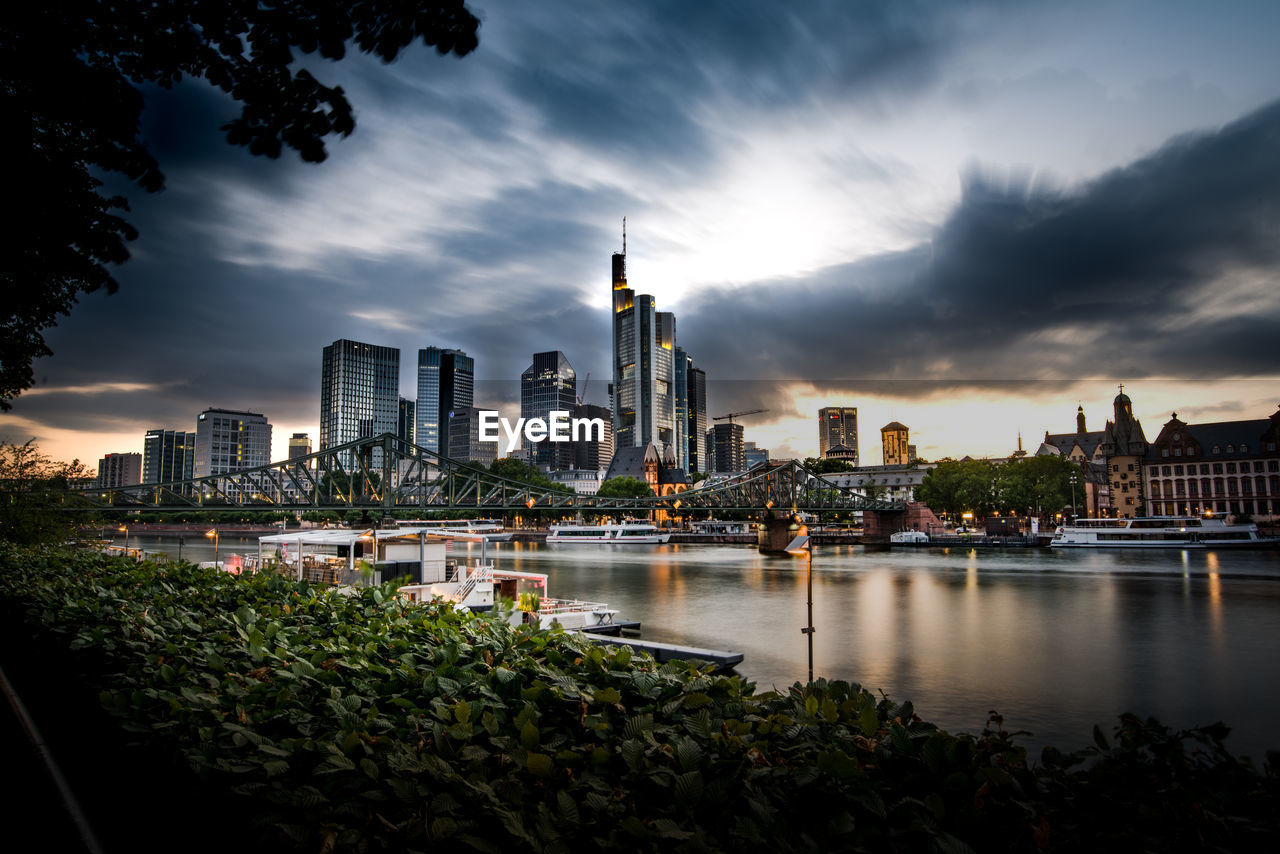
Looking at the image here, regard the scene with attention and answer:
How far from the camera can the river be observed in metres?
22.6

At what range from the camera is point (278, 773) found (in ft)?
10.7

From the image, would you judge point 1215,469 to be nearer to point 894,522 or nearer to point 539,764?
point 894,522

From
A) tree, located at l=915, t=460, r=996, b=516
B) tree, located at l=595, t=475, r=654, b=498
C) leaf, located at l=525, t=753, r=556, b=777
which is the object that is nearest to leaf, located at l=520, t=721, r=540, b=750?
leaf, located at l=525, t=753, r=556, b=777

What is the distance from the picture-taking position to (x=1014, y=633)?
119 ft

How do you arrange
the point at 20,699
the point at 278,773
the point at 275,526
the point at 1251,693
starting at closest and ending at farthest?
the point at 278,773
the point at 20,699
the point at 1251,693
the point at 275,526

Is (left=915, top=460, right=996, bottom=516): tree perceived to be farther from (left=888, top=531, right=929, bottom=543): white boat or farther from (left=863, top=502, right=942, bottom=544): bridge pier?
(left=888, top=531, right=929, bottom=543): white boat

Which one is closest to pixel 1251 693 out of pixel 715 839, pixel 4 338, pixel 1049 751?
pixel 1049 751

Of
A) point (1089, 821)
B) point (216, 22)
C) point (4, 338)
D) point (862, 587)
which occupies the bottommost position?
point (862, 587)

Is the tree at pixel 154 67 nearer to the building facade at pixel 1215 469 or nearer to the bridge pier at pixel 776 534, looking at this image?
the bridge pier at pixel 776 534

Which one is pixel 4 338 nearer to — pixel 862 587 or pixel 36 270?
pixel 36 270

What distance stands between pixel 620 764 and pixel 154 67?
567 cm

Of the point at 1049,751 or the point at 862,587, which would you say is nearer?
the point at 1049,751

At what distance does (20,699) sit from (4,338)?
4683mm

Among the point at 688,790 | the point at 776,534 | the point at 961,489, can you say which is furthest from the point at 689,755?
the point at 961,489
